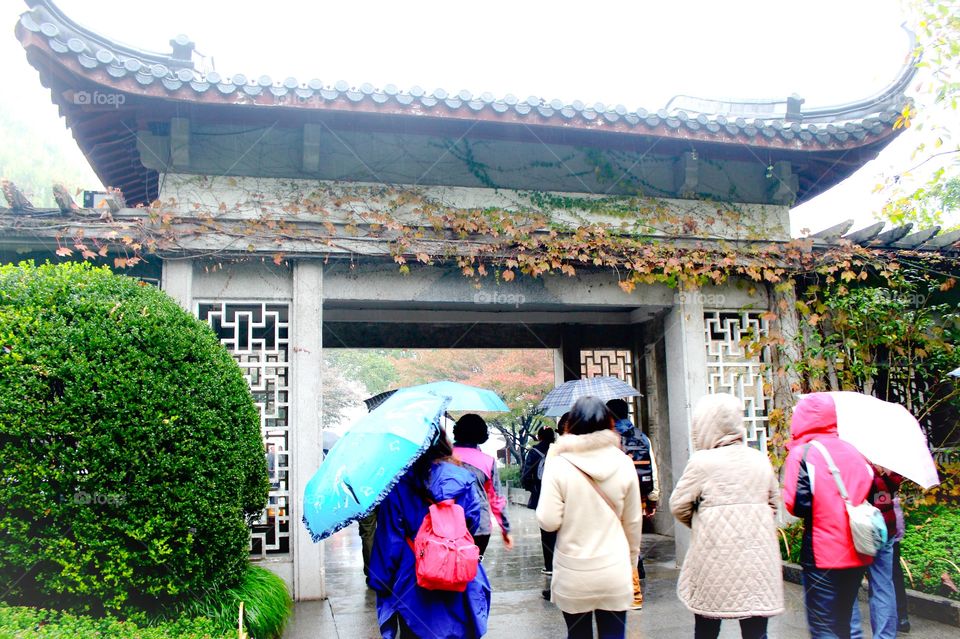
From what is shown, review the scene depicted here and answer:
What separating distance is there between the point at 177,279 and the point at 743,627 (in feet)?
17.9

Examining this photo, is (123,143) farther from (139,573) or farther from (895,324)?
(895,324)

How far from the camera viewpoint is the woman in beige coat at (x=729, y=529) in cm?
390

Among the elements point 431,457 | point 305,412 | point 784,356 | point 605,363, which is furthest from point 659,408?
point 431,457

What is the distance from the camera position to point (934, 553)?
6305 mm

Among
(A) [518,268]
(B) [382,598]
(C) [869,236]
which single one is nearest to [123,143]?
(A) [518,268]

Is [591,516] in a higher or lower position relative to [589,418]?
lower

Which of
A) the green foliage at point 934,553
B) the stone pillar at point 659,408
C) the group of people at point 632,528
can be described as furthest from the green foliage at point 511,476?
the group of people at point 632,528

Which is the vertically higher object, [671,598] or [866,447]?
[866,447]

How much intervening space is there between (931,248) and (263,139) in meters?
7.17

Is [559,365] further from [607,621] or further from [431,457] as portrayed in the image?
[431,457]

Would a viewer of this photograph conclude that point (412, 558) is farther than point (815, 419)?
No

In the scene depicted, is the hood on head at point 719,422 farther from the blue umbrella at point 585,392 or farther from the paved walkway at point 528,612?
the blue umbrella at point 585,392

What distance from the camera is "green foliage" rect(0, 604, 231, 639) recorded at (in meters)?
4.09

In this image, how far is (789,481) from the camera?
Answer: 4.24 meters
